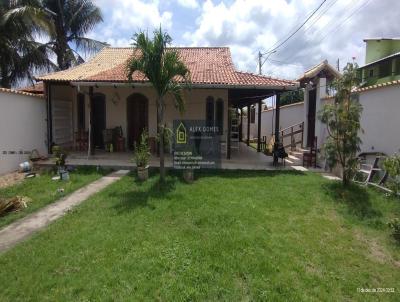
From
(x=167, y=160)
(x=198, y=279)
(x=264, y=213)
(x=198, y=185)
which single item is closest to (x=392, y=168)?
(x=264, y=213)

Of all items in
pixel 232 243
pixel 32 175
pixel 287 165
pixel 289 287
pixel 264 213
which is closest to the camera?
pixel 289 287

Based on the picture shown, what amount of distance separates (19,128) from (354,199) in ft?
33.7

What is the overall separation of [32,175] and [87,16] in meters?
16.3

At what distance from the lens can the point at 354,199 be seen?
7.38 meters

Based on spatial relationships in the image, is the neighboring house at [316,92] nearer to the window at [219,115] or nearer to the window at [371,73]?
the window at [219,115]

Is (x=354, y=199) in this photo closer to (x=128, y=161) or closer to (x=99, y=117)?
(x=128, y=161)

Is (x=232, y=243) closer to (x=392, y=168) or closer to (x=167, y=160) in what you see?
(x=392, y=168)

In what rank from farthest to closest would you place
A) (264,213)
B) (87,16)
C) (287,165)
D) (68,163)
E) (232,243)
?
(87,16) → (287,165) → (68,163) → (264,213) → (232,243)

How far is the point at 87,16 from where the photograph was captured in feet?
73.1

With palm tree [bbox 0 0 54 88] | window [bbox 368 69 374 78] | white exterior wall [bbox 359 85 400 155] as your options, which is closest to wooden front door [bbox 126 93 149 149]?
palm tree [bbox 0 0 54 88]

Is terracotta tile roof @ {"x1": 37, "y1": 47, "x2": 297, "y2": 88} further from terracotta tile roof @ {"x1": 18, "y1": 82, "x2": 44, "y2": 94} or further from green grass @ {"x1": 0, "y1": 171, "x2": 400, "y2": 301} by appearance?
green grass @ {"x1": 0, "y1": 171, "x2": 400, "y2": 301}

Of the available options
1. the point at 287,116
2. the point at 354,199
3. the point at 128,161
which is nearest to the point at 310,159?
the point at 354,199

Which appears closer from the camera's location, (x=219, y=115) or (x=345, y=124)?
(x=345, y=124)

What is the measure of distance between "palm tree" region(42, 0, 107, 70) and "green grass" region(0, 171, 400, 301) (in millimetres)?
17977
